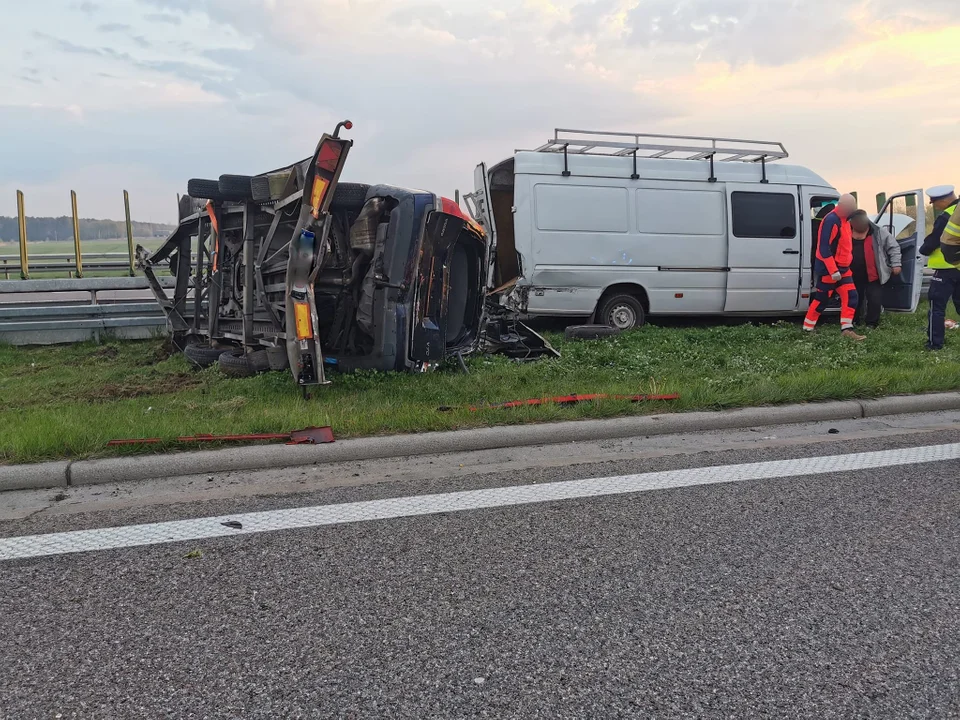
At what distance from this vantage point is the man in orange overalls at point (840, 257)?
8.26 m

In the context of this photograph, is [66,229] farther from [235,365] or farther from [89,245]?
[235,365]

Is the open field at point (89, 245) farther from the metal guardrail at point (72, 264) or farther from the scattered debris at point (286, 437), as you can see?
the scattered debris at point (286, 437)

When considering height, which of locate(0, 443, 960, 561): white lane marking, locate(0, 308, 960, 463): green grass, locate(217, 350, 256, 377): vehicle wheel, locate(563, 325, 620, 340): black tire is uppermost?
locate(563, 325, 620, 340): black tire

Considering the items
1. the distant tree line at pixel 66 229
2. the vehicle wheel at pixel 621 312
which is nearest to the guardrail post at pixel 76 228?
the distant tree line at pixel 66 229

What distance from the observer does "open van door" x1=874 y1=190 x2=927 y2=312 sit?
8.66 meters

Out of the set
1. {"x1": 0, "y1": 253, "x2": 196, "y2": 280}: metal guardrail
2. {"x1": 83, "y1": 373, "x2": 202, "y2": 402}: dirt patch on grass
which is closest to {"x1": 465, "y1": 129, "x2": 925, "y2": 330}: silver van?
{"x1": 83, "y1": 373, "x2": 202, "y2": 402}: dirt patch on grass

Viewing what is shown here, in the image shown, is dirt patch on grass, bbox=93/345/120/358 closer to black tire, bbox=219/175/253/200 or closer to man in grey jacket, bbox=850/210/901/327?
black tire, bbox=219/175/253/200

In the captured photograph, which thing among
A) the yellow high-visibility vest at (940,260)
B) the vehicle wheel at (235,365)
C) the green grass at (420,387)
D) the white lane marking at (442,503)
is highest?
the yellow high-visibility vest at (940,260)

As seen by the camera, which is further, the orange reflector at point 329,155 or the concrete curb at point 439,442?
the orange reflector at point 329,155

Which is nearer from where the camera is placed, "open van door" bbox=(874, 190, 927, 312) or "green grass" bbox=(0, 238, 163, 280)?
"open van door" bbox=(874, 190, 927, 312)

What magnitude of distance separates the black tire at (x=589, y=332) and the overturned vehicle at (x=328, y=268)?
2.37 metres

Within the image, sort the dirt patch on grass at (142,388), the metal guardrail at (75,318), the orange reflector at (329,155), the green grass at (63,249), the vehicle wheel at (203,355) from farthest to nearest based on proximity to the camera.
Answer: the green grass at (63,249), the metal guardrail at (75,318), the vehicle wheel at (203,355), the dirt patch on grass at (142,388), the orange reflector at (329,155)

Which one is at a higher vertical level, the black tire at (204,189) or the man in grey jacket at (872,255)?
the black tire at (204,189)

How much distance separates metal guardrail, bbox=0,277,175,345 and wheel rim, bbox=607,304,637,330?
18.1 feet
